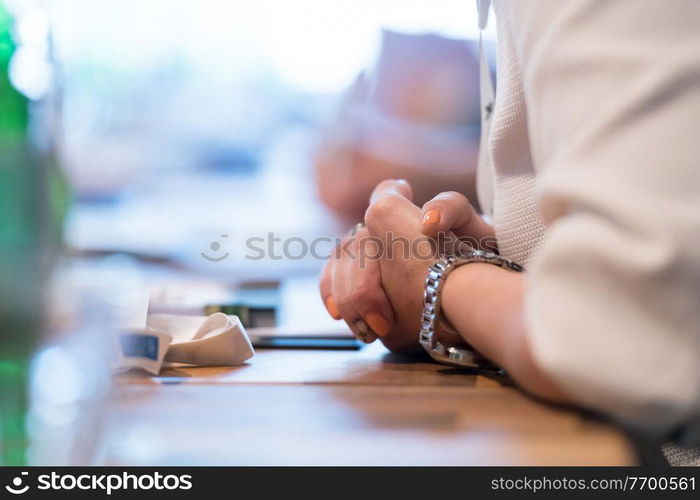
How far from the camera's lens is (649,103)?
337 millimetres

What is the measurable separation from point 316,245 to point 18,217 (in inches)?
23.4

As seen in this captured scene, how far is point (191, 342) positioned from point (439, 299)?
0.65 ft

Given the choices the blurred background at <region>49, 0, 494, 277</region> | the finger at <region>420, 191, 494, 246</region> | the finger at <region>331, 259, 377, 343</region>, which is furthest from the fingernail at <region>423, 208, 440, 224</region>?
the blurred background at <region>49, 0, 494, 277</region>

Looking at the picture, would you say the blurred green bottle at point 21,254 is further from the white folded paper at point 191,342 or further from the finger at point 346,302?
the finger at point 346,302

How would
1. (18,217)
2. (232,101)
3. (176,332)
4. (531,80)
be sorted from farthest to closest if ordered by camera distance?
(232,101) < (176,332) < (531,80) < (18,217)

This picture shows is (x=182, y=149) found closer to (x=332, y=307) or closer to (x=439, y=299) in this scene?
(x=332, y=307)

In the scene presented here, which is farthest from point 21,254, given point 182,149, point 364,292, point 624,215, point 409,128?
point 182,149

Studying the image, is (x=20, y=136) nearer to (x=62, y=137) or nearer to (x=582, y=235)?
(x=62, y=137)

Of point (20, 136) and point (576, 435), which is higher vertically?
point (20, 136)

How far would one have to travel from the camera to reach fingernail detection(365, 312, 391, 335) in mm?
596

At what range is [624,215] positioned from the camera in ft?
1.07

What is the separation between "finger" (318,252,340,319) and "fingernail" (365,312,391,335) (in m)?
0.08

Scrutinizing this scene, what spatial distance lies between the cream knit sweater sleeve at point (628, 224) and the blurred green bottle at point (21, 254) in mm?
218
